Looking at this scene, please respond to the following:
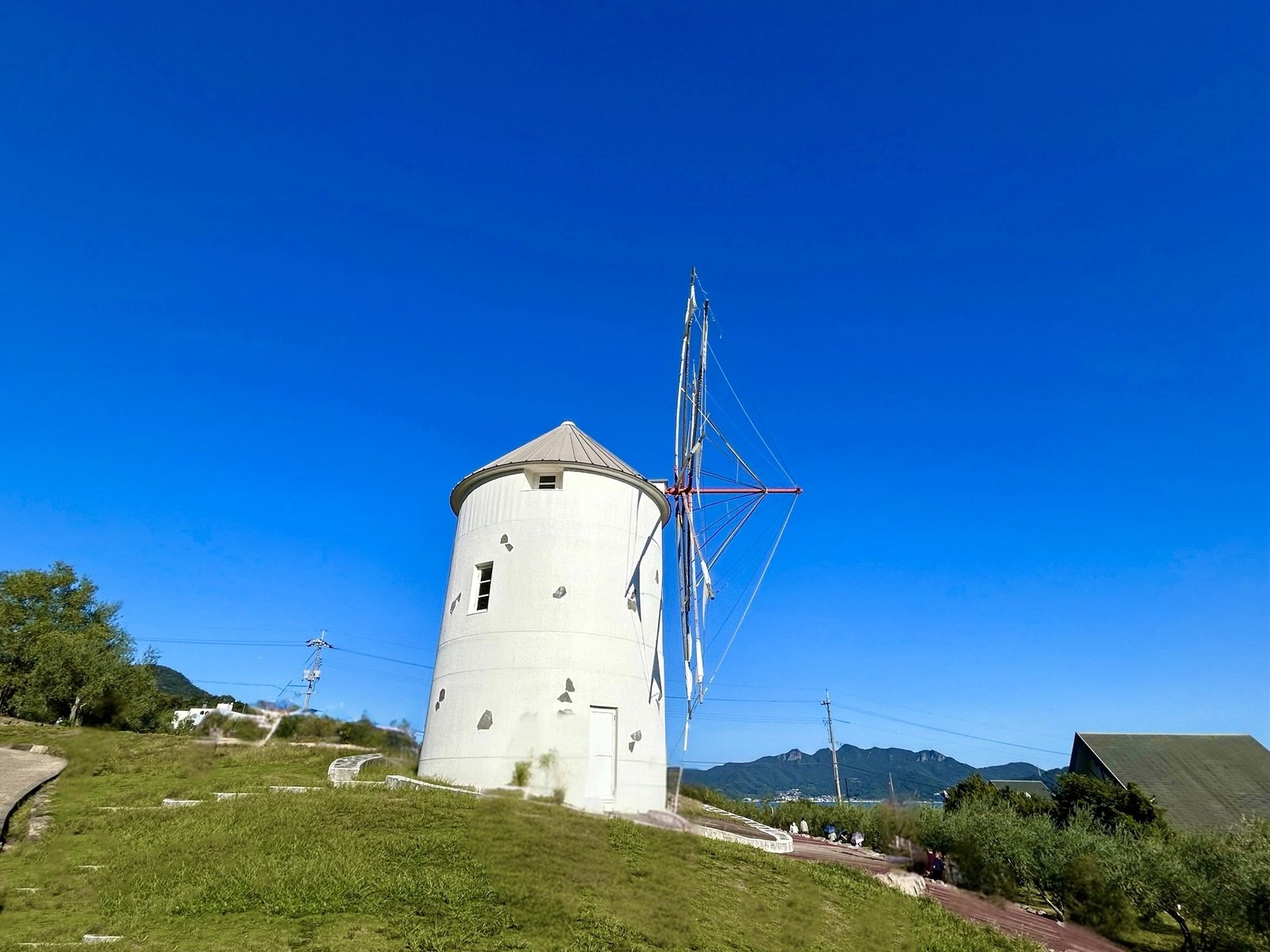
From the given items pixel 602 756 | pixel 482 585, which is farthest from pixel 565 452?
pixel 602 756

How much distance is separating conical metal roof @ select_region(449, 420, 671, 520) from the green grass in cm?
979

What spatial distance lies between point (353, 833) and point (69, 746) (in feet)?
47.7

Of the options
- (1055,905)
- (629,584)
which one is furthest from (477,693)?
(1055,905)

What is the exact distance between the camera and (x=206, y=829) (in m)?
12.3

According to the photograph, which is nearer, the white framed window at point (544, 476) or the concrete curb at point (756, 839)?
the concrete curb at point (756, 839)

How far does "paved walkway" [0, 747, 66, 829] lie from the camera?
13.8 metres

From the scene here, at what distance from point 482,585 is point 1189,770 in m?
49.8

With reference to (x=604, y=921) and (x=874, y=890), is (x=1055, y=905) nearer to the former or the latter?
(x=874, y=890)

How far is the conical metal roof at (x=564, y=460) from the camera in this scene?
858 inches

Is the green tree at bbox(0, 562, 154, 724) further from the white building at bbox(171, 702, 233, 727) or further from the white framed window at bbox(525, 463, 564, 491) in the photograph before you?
the white framed window at bbox(525, 463, 564, 491)

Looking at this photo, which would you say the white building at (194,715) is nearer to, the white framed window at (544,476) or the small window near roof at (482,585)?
the small window near roof at (482,585)

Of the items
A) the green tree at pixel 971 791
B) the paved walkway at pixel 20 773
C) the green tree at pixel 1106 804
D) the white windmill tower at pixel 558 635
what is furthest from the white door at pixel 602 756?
the green tree at pixel 971 791

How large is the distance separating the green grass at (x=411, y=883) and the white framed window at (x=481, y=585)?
6162 millimetres

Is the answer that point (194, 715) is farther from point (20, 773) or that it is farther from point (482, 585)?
point (482, 585)
